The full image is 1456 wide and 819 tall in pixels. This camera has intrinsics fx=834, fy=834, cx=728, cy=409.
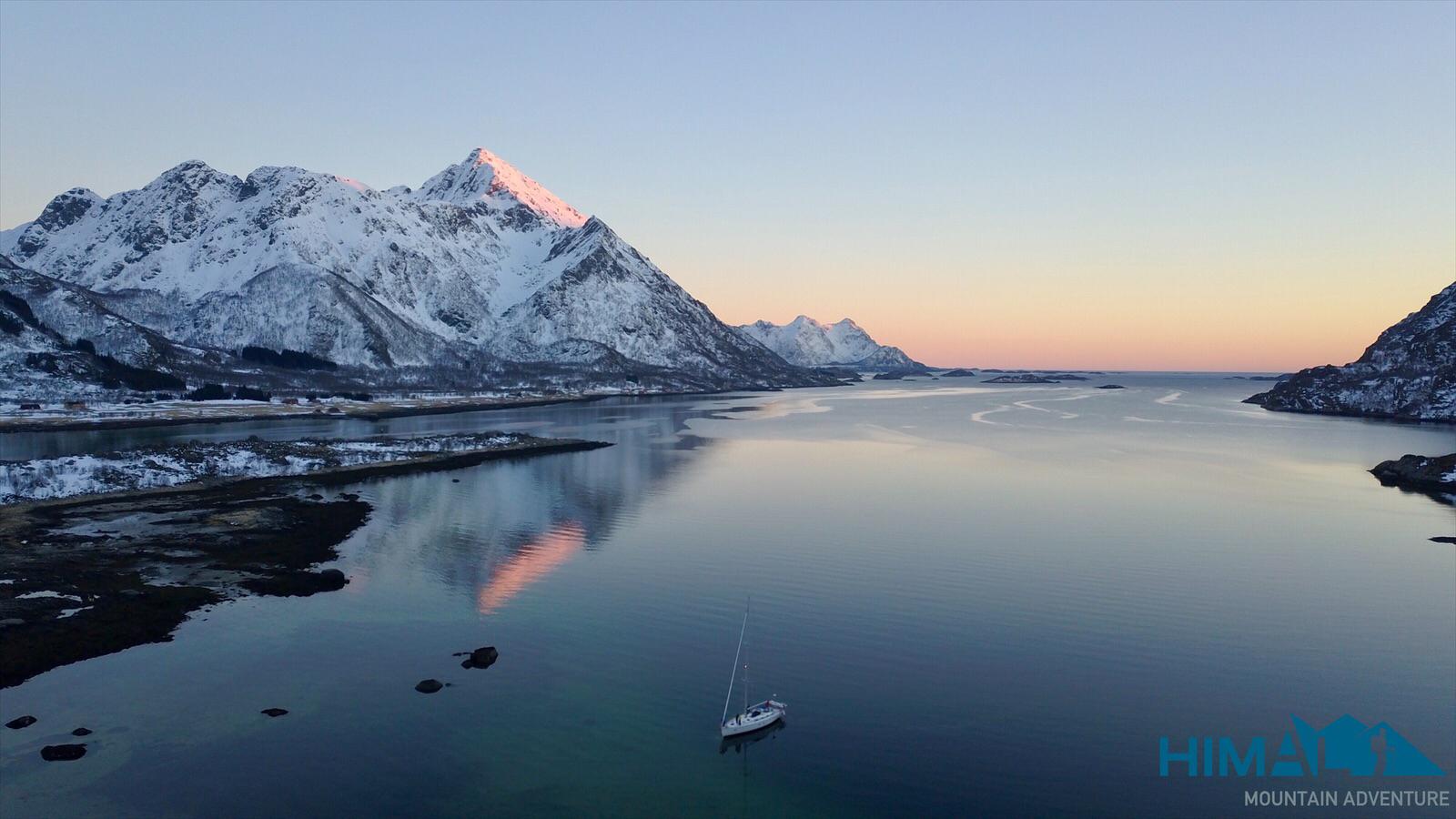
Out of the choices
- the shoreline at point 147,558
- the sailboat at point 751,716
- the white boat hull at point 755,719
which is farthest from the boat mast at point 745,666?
the shoreline at point 147,558

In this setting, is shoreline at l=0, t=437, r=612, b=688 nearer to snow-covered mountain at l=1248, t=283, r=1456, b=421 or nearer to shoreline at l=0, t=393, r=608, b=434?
shoreline at l=0, t=393, r=608, b=434

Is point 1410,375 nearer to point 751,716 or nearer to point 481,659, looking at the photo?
point 751,716

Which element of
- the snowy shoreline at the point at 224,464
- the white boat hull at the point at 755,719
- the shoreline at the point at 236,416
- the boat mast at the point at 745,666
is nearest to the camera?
the white boat hull at the point at 755,719

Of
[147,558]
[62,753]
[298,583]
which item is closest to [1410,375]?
[298,583]

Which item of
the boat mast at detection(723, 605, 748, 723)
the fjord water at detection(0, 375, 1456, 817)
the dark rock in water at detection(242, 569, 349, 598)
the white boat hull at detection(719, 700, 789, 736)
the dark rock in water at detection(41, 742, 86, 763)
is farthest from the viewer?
the dark rock in water at detection(242, 569, 349, 598)

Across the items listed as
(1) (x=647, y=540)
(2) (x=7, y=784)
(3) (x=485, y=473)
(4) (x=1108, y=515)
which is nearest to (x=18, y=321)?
(3) (x=485, y=473)

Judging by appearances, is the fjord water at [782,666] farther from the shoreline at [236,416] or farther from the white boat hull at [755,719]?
the shoreline at [236,416]

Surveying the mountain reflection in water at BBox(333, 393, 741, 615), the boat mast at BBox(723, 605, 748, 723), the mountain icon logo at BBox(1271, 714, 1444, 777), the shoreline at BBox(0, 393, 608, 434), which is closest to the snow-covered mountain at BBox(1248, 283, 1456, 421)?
the mountain reflection in water at BBox(333, 393, 741, 615)
